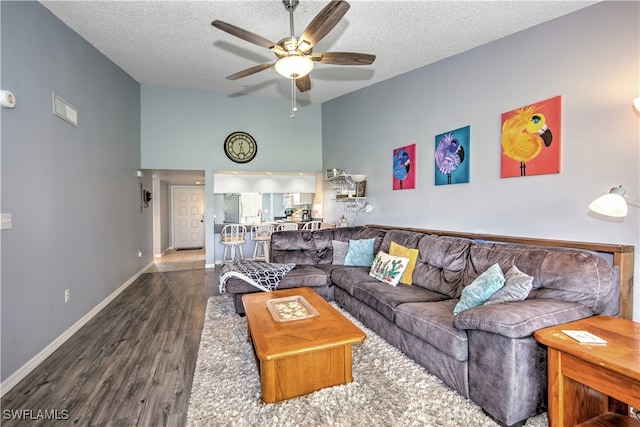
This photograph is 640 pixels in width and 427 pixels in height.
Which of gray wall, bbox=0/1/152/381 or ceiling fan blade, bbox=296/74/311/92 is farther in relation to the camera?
ceiling fan blade, bbox=296/74/311/92

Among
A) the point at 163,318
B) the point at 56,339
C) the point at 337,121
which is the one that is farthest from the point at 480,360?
the point at 337,121

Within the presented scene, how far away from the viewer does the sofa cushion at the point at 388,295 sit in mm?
2523

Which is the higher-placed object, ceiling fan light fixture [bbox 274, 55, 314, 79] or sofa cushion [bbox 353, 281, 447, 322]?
ceiling fan light fixture [bbox 274, 55, 314, 79]

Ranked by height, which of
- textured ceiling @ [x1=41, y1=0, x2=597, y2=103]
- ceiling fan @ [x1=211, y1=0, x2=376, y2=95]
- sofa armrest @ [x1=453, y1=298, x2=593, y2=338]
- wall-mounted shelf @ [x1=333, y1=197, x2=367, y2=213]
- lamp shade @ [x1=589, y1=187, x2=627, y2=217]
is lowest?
sofa armrest @ [x1=453, y1=298, x2=593, y2=338]

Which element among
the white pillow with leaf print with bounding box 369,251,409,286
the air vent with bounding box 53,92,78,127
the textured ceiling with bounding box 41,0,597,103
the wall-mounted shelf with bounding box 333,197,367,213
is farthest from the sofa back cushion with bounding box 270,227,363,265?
the air vent with bounding box 53,92,78,127

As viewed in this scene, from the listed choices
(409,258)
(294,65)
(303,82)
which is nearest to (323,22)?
(294,65)

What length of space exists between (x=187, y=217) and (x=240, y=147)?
385 cm

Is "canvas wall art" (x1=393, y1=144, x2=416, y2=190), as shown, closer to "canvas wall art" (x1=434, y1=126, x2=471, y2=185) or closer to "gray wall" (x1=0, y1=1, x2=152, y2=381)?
"canvas wall art" (x1=434, y1=126, x2=471, y2=185)

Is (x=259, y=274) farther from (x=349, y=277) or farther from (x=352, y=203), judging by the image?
(x=352, y=203)

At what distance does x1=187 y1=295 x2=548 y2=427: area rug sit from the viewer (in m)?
1.72

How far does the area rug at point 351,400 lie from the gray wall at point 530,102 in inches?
64.6

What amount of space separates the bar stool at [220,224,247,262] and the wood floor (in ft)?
7.33

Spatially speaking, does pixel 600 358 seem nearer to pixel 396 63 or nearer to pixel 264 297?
pixel 264 297

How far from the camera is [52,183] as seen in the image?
2717 mm
